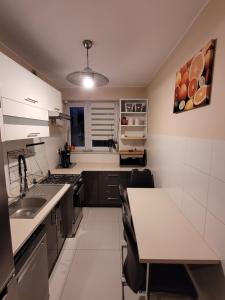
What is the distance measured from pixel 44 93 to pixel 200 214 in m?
2.04

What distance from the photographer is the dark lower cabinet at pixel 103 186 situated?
311 cm

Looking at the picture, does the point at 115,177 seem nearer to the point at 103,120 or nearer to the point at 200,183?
the point at 103,120

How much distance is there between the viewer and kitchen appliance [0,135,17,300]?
0.79m

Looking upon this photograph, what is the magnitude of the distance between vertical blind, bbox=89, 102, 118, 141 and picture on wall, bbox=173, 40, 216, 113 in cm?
198

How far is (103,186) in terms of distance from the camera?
3.15 metres

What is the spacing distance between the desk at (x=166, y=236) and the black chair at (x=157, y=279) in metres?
0.09

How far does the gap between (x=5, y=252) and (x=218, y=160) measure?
1.30m

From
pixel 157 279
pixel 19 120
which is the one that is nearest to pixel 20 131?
pixel 19 120

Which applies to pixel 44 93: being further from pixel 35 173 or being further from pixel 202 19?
pixel 202 19

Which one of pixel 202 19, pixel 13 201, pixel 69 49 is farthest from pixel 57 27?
pixel 13 201

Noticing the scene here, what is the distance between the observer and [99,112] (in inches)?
141

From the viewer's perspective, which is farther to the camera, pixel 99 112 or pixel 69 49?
pixel 99 112

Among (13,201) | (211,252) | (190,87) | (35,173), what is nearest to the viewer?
(211,252)

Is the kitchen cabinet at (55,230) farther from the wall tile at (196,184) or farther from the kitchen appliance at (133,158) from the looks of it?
the kitchen appliance at (133,158)
